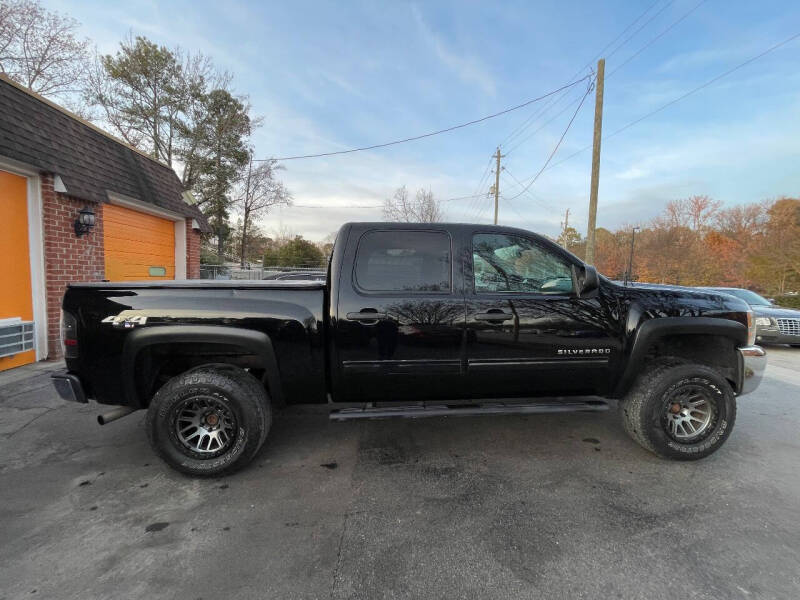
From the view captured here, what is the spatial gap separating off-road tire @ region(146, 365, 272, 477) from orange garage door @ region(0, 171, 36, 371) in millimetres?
4551

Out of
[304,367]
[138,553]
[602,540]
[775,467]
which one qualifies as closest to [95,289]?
[304,367]

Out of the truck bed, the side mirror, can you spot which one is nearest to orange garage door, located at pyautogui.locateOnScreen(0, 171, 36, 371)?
the truck bed

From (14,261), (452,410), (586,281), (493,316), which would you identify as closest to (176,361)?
(452,410)

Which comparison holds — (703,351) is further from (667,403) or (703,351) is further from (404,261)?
(404,261)

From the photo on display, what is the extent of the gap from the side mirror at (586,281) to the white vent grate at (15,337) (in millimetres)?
7274

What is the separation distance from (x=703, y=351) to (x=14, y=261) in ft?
28.6

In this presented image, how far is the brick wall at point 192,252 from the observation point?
31.5 feet

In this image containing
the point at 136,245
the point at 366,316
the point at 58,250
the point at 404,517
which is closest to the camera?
the point at 404,517

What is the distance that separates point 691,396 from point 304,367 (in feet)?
10.4

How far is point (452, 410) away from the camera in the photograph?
3018mm

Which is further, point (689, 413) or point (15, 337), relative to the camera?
point (15, 337)

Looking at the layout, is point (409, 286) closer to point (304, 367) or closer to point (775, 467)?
point (304, 367)

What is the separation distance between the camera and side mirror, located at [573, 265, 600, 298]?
295 centimetres

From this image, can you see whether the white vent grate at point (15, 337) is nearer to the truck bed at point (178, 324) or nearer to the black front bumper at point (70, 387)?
the black front bumper at point (70, 387)
